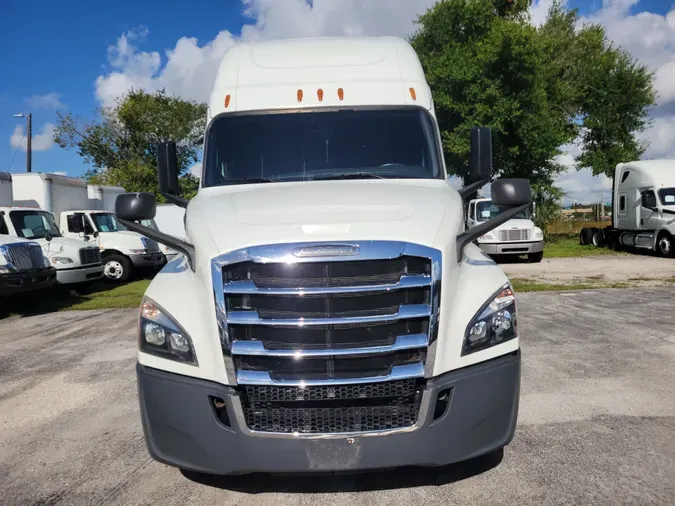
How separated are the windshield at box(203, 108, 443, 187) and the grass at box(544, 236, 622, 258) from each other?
18.7 meters

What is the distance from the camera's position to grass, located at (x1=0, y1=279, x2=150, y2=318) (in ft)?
40.0

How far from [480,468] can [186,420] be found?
6.10 ft

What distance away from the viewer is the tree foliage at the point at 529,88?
26391 mm

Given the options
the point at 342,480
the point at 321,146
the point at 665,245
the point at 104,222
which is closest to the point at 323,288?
the point at 342,480

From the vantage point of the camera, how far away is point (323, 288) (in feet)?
9.87

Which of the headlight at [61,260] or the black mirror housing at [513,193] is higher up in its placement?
the black mirror housing at [513,193]

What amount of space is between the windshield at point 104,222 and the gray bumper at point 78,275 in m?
3.04

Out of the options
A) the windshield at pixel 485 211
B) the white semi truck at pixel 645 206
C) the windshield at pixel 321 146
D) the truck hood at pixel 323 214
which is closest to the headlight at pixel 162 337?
the truck hood at pixel 323 214

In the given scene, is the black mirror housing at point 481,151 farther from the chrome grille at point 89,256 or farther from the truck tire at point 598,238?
the truck tire at point 598,238

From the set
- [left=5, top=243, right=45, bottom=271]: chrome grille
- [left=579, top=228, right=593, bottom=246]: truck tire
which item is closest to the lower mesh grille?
[left=5, top=243, right=45, bottom=271]: chrome grille

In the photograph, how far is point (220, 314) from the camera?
305 centimetres

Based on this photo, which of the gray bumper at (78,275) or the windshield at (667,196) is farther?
the windshield at (667,196)

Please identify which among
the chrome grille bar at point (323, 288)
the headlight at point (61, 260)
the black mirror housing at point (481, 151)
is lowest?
the headlight at point (61, 260)

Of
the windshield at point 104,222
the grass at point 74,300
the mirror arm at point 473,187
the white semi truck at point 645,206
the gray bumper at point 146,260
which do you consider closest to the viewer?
the mirror arm at point 473,187
